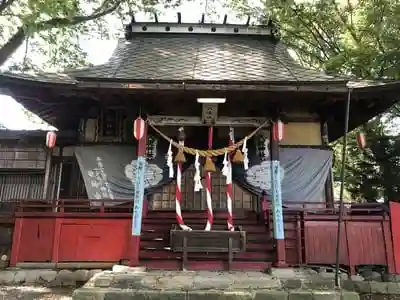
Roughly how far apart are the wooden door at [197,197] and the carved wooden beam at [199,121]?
209 cm

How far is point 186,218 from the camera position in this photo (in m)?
8.89

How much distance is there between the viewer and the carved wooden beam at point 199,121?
7.90 m

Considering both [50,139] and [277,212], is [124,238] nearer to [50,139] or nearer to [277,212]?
[277,212]

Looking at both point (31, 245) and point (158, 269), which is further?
point (31, 245)

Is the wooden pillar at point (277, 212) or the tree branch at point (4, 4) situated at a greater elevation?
the tree branch at point (4, 4)

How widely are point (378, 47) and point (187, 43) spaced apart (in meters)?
6.25

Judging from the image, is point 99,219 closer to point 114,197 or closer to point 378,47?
point 114,197

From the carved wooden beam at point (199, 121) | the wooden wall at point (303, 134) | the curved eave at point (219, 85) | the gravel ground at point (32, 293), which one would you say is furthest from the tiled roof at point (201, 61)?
the gravel ground at point (32, 293)

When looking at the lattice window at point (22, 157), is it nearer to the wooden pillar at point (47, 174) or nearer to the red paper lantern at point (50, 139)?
the wooden pillar at point (47, 174)

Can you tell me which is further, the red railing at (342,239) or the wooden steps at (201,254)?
the red railing at (342,239)

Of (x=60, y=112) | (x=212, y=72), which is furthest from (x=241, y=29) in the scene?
(x=60, y=112)

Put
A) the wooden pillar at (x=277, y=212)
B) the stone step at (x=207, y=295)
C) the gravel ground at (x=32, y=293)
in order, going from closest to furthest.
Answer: the stone step at (x=207, y=295) → the gravel ground at (x=32, y=293) → the wooden pillar at (x=277, y=212)

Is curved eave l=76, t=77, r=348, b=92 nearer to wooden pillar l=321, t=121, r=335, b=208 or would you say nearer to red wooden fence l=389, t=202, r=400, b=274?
wooden pillar l=321, t=121, r=335, b=208

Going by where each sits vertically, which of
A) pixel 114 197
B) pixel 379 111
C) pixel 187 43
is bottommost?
pixel 114 197
